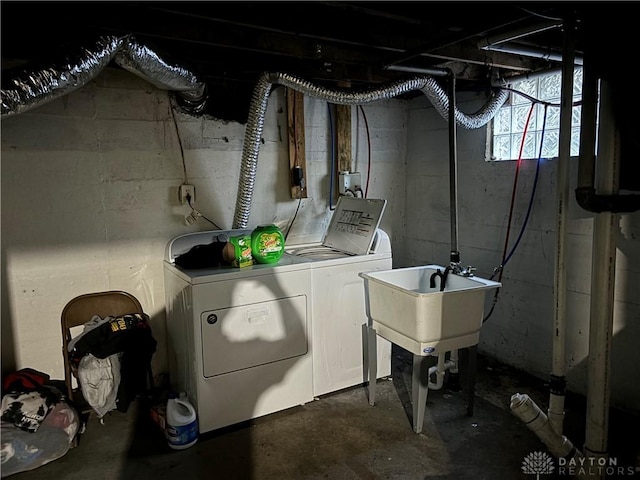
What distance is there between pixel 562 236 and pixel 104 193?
7.87ft

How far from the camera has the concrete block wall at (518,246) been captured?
2.57 metres

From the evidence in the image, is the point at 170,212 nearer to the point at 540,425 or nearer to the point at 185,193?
the point at 185,193

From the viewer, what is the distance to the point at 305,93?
272 cm

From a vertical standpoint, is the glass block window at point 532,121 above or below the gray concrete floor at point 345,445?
above

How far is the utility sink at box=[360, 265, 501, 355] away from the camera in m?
2.28

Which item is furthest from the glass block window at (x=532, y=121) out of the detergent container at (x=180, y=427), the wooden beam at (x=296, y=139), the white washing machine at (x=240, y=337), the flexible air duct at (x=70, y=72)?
the detergent container at (x=180, y=427)

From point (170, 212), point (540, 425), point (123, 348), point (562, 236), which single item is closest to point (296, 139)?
point (170, 212)

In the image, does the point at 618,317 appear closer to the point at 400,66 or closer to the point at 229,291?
the point at 400,66

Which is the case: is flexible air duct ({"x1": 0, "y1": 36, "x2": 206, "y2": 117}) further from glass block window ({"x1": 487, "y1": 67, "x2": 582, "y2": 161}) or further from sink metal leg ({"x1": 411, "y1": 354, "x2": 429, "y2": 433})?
glass block window ({"x1": 487, "y1": 67, "x2": 582, "y2": 161})

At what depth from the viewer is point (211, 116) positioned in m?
2.99

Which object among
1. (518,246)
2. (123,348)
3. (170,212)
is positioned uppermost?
(170,212)

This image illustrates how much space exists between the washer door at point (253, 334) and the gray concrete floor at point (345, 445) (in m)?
0.37

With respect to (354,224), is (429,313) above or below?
below

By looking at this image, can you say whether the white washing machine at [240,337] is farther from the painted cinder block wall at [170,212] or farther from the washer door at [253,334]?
the painted cinder block wall at [170,212]
